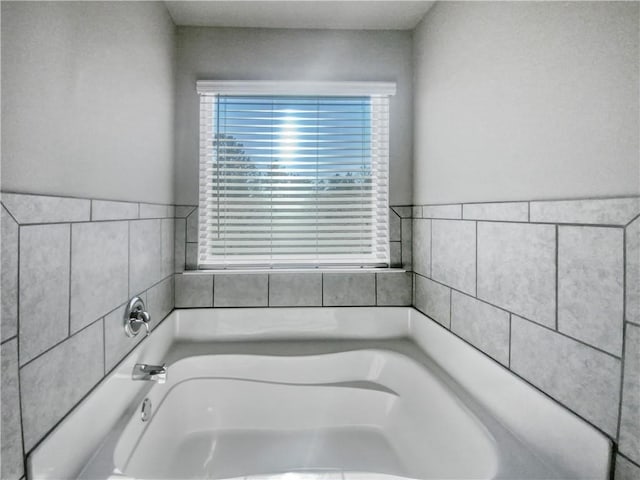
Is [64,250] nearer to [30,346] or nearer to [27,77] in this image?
[30,346]

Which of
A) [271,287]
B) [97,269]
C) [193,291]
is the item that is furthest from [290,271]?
[97,269]

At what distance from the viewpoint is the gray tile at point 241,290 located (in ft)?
6.17

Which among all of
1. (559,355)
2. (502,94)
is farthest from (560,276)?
(502,94)

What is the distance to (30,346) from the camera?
776mm

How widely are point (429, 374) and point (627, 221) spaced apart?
99cm

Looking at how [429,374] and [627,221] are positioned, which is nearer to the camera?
[627,221]

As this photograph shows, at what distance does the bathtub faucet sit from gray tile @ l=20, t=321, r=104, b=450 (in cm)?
25

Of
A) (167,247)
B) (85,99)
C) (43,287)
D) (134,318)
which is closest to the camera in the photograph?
(43,287)

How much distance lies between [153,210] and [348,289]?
1.06m

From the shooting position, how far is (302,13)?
1775 mm

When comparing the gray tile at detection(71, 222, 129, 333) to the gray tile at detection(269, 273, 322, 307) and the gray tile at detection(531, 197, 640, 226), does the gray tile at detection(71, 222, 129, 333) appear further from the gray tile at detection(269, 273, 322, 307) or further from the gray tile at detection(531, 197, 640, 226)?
the gray tile at detection(531, 197, 640, 226)

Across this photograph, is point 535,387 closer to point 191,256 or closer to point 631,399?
point 631,399

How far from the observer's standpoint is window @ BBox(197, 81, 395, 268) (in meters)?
1.92

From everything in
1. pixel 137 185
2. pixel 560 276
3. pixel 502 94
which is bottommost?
pixel 560 276
